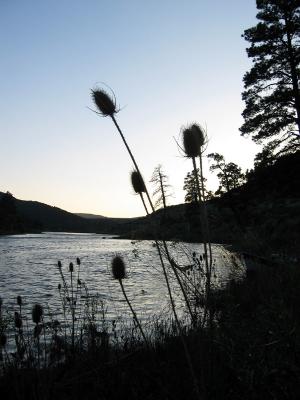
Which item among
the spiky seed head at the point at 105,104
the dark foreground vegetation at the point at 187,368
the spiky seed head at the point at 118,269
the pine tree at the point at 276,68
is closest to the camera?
the spiky seed head at the point at 105,104

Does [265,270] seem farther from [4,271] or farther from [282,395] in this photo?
[4,271]

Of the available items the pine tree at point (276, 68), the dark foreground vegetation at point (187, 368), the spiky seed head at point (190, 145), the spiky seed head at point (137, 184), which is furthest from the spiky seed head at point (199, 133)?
the pine tree at point (276, 68)

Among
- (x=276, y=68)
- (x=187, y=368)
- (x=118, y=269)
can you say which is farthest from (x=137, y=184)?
(x=276, y=68)

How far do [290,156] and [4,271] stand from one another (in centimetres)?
1667

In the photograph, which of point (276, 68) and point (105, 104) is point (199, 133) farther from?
point (276, 68)

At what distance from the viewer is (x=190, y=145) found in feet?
10.2

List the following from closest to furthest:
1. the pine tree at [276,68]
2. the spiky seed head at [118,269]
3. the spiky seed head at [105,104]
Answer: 1. the spiky seed head at [105,104]
2. the spiky seed head at [118,269]
3. the pine tree at [276,68]

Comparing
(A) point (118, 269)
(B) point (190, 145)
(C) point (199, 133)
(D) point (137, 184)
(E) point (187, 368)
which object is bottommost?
(E) point (187, 368)

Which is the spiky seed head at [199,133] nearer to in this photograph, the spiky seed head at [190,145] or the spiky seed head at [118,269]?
the spiky seed head at [190,145]

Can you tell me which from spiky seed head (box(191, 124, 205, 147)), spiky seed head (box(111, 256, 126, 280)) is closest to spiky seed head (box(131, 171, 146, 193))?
spiky seed head (box(191, 124, 205, 147))

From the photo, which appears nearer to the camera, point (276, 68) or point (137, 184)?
point (137, 184)

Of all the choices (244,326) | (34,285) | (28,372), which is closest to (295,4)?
(34,285)

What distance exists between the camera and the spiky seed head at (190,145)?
3.10 metres

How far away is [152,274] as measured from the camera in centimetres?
2077
